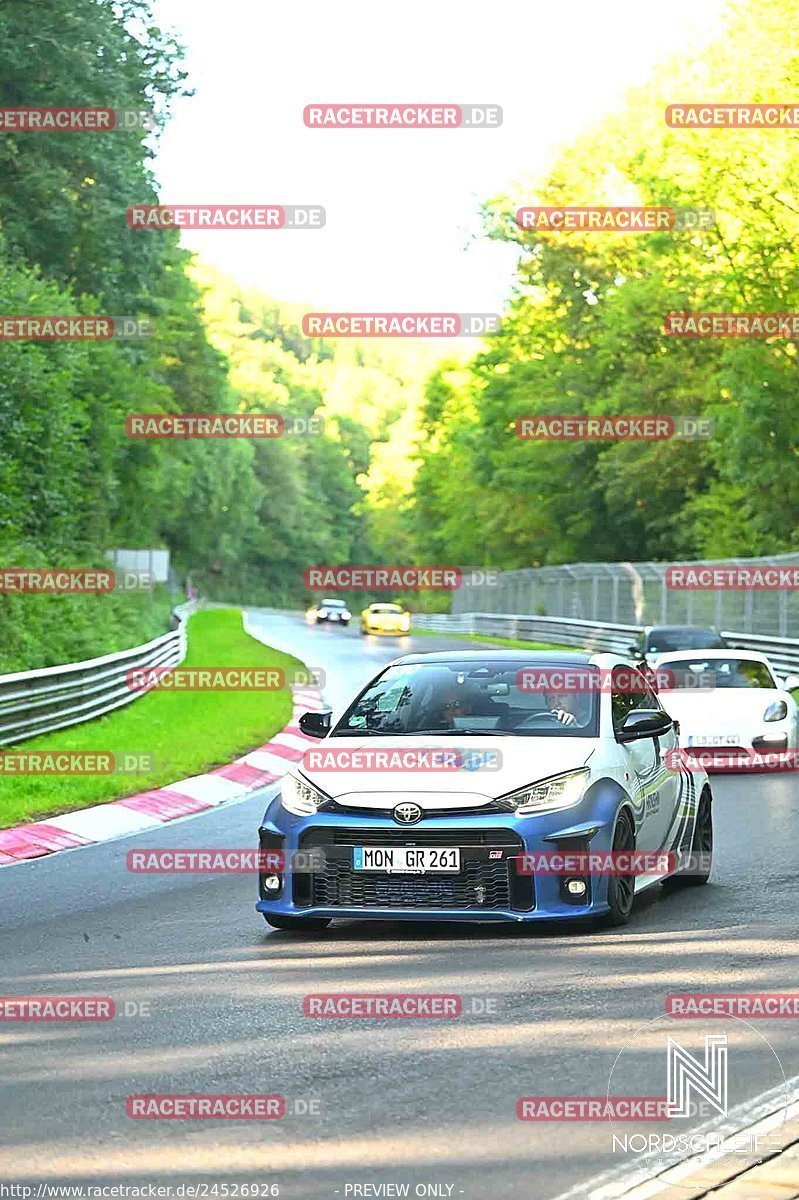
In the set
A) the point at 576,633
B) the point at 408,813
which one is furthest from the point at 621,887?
the point at 576,633

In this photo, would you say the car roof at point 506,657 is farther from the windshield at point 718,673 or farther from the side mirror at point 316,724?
the windshield at point 718,673

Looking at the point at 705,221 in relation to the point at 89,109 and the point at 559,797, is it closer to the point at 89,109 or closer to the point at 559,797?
the point at 89,109

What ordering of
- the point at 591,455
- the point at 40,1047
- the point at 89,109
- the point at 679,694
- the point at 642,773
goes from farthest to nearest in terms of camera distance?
the point at 591,455 → the point at 89,109 → the point at 679,694 → the point at 642,773 → the point at 40,1047

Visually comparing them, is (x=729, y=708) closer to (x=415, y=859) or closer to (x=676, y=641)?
(x=676, y=641)

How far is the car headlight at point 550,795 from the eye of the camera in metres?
10.4

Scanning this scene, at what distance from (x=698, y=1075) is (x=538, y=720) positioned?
4.23 metres

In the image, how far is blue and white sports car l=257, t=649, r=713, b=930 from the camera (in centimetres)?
1030

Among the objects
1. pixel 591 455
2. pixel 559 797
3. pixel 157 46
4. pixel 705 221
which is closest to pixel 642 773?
pixel 559 797

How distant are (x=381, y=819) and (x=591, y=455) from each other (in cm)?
6261

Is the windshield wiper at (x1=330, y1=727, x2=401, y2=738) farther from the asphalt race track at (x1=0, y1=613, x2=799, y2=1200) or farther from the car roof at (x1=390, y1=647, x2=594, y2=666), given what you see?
the asphalt race track at (x1=0, y1=613, x2=799, y2=1200)

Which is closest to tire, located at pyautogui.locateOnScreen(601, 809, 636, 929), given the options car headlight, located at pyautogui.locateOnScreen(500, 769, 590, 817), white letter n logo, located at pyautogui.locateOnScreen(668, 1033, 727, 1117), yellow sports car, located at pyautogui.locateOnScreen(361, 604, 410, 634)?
car headlight, located at pyautogui.locateOnScreen(500, 769, 590, 817)

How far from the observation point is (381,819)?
10391 millimetres

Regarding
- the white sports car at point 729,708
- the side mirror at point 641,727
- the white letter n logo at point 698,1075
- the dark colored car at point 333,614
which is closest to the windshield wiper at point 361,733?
the side mirror at point 641,727

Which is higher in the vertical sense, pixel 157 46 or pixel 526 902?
pixel 157 46
